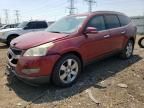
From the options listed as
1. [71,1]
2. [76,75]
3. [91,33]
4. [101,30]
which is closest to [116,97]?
[76,75]

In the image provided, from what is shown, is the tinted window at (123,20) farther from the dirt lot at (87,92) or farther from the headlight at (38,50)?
the headlight at (38,50)

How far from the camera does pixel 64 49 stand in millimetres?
A: 4918

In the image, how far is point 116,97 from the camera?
4.61m

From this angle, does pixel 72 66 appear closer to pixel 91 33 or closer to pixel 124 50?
pixel 91 33

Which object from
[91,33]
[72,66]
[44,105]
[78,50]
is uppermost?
[91,33]

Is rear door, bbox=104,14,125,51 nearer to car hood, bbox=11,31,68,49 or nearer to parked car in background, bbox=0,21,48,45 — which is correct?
car hood, bbox=11,31,68,49

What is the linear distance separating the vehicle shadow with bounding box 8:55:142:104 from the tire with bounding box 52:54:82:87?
15 centimetres

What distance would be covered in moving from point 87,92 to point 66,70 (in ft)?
2.28

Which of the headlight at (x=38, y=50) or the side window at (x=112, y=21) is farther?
the side window at (x=112, y=21)

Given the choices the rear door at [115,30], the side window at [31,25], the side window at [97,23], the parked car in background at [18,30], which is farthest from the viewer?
the side window at [31,25]

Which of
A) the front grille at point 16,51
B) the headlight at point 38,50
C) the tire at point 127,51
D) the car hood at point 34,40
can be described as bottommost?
the tire at point 127,51

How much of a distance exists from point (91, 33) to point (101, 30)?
749 millimetres

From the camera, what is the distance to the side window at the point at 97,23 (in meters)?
5.96

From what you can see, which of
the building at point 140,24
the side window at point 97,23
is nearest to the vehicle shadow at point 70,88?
the side window at point 97,23
